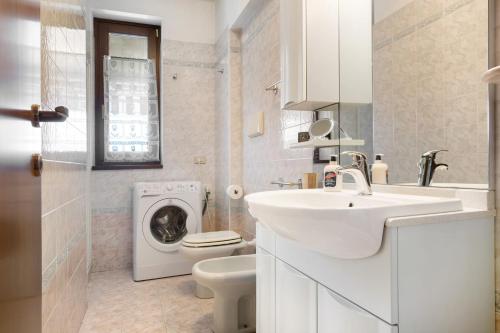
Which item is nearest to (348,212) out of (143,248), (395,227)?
(395,227)

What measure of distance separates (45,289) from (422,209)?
1.37 meters

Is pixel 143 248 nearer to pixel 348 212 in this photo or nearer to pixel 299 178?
pixel 299 178

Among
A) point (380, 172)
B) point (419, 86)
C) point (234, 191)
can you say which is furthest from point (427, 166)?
point (234, 191)

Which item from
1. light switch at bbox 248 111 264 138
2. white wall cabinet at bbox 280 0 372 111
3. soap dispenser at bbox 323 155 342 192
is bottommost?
soap dispenser at bbox 323 155 342 192

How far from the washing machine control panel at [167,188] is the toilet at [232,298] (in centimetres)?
110

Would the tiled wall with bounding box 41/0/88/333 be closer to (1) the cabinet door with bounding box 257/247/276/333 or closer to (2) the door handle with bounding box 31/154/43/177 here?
(2) the door handle with bounding box 31/154/43/177

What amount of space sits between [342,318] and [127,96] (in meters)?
2.98

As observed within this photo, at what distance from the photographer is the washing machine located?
113 inches

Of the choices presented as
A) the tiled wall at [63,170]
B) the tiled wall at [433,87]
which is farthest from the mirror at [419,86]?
the tiled wall at [63,170]

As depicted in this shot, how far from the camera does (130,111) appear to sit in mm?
3246

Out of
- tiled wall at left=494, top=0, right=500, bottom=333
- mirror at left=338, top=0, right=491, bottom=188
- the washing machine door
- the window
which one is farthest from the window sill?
tiled wall at left=494, top=0, right=500, bottom=333

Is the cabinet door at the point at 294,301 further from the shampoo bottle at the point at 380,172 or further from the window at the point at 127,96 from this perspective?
the window at the point at 127,96

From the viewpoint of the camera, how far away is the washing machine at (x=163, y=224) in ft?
9.45

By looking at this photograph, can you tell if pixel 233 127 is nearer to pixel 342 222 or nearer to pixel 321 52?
pixel 321 52
